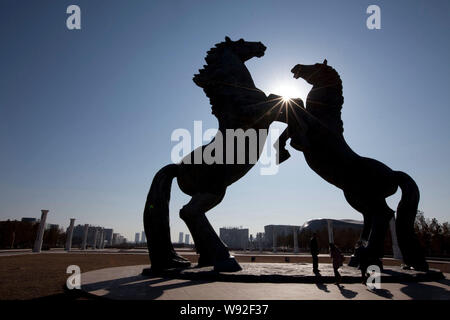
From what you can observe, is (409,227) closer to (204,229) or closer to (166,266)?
(204,229)

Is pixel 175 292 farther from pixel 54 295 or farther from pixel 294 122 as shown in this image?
pixel 294 122

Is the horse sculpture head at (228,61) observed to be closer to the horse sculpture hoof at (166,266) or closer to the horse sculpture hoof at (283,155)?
the horse sculpture hoof at (283,155)

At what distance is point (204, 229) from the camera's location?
8.32 m

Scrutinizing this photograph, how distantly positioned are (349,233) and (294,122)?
53.6m

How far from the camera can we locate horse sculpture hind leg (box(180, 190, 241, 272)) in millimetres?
8094

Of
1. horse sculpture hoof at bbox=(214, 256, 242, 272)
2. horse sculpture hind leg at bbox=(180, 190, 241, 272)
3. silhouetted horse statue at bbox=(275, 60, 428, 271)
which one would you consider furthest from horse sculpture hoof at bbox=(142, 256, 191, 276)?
silhouetted horse statue at bbox=(275, 60, 428, 271)

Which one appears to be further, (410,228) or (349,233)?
(349,233)

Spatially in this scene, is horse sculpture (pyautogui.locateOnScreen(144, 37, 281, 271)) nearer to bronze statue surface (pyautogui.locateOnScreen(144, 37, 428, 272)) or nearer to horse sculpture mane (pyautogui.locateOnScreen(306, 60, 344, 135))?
bronze statue surface (pyautogui.locateOnScreen(144, 37, 428, 272))

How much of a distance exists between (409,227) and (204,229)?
6949mm

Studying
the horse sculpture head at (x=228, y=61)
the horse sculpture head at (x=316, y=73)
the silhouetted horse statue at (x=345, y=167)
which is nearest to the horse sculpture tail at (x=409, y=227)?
the silhouetted horse statue at (x=345, y=167)
